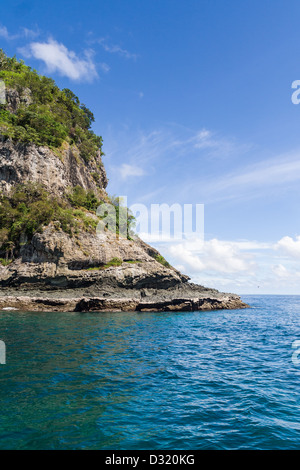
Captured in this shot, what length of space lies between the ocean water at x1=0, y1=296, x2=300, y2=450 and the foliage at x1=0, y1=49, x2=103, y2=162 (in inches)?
1626

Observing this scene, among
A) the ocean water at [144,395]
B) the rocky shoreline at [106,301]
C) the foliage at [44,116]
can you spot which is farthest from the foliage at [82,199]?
the ocean water at [144,395]

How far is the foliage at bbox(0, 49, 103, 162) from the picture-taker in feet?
156

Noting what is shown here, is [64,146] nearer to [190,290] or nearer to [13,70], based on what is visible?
[13,70]

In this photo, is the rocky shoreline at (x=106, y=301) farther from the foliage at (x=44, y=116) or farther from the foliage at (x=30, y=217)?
→ the foliage at (x=44, y=116)

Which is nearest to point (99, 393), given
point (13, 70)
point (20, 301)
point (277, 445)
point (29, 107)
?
point (277, 445)

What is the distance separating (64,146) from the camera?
2094 inches

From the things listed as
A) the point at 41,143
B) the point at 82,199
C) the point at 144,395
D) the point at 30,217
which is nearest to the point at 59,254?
the point at 30,217

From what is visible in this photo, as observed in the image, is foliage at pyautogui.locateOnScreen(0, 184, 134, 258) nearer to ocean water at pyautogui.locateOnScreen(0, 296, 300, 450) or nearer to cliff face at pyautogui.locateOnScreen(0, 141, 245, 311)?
cliff face at pyautogui.locateOnScreen(0, 141, 245, 311)

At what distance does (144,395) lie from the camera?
32.1 feet

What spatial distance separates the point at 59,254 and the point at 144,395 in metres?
31.1

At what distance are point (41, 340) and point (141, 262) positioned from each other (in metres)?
28.4

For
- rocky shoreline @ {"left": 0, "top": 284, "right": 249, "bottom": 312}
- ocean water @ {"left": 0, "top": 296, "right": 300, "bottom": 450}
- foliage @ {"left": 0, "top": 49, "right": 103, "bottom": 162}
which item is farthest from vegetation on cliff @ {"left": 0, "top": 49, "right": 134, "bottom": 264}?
ocean water @ {"left": 0, "top": 296, "right": 300, "bottom": 450}

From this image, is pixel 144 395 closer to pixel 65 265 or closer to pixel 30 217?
pixel 65 265

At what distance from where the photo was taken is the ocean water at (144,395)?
707 cm
